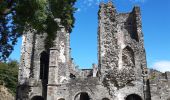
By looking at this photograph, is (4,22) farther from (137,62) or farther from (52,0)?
(137,62)

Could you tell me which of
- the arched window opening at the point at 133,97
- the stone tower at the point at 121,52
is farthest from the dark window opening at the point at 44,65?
the arched window opening at the point at 133,97

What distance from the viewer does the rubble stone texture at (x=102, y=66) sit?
21.8 m

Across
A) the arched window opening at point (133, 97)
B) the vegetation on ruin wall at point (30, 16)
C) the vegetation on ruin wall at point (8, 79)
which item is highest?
the vegetation on ruin wall at point (30, 16)

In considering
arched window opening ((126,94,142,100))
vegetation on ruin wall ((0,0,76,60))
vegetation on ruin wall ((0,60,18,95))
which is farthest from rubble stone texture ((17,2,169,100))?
vegetation on ruin wall ((0,60,18,95))

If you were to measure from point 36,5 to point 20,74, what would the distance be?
1067 cm

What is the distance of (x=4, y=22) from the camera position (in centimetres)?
1653

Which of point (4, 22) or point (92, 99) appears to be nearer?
point (4, 22)

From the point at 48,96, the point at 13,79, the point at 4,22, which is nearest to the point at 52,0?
the point at 4,22

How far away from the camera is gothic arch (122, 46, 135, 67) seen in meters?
23.2

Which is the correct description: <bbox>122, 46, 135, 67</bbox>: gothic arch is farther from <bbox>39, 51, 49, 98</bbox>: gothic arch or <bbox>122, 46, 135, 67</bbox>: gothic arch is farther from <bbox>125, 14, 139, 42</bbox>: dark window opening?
<bbox>39, 51, 49, 98</bbox>: gothic arch

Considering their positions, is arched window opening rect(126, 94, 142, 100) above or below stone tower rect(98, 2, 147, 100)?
below

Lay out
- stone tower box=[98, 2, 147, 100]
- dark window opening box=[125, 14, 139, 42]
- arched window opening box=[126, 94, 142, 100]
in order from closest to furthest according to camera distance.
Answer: stone tower box=[98, 2, 147, 100] < arched window opening box=[126, 94, 142, 100] < dark window opening box=[125, 14, 139, 42]

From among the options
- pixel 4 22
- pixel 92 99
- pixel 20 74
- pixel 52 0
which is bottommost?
pixel 92 99

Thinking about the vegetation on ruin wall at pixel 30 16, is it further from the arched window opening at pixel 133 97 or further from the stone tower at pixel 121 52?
the arched window opening at pixel 133 97
